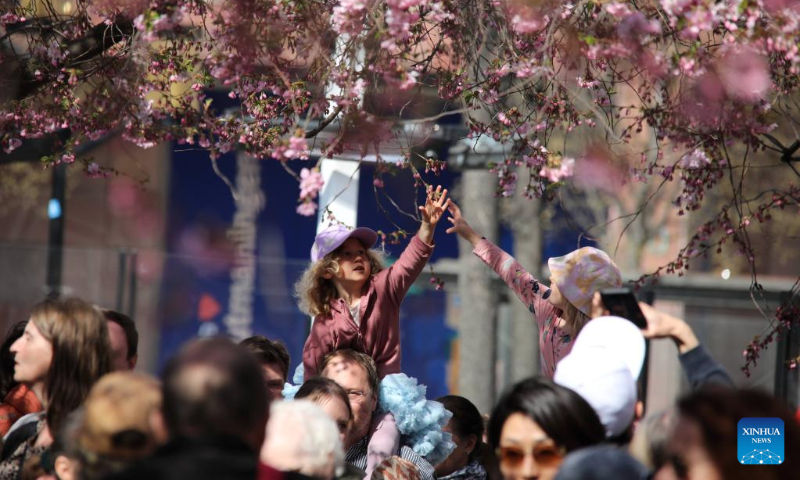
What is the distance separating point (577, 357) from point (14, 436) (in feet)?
5.60

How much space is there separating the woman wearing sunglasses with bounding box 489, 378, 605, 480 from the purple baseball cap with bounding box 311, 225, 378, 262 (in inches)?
73.1

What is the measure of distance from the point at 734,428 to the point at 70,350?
1.90m

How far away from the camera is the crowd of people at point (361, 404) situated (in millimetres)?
2205

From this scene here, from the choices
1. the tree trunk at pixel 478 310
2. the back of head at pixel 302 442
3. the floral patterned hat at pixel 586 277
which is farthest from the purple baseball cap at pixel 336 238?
the tree trunk at pixel 478 310

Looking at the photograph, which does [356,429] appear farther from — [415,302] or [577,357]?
[415,302]

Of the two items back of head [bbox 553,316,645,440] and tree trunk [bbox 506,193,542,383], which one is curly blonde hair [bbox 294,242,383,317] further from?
tree trunk [bbox 506,193,542,383]

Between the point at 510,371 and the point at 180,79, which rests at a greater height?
the point at 180,79

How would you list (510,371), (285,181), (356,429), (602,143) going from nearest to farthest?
1. (356,429)
2. (602,143)
3. (285,181)
4. (510,371)

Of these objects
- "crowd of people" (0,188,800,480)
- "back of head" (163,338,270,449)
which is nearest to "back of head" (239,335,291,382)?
"crowd of people" (0,188,800,480)

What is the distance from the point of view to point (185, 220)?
1327 centimetres

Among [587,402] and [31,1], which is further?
[31,1]

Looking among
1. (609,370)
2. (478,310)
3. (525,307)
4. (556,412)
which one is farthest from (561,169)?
(525,307)

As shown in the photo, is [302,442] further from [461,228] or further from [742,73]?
[742,73]

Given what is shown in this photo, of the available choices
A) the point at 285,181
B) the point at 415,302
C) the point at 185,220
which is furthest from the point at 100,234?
the point at 415,302
